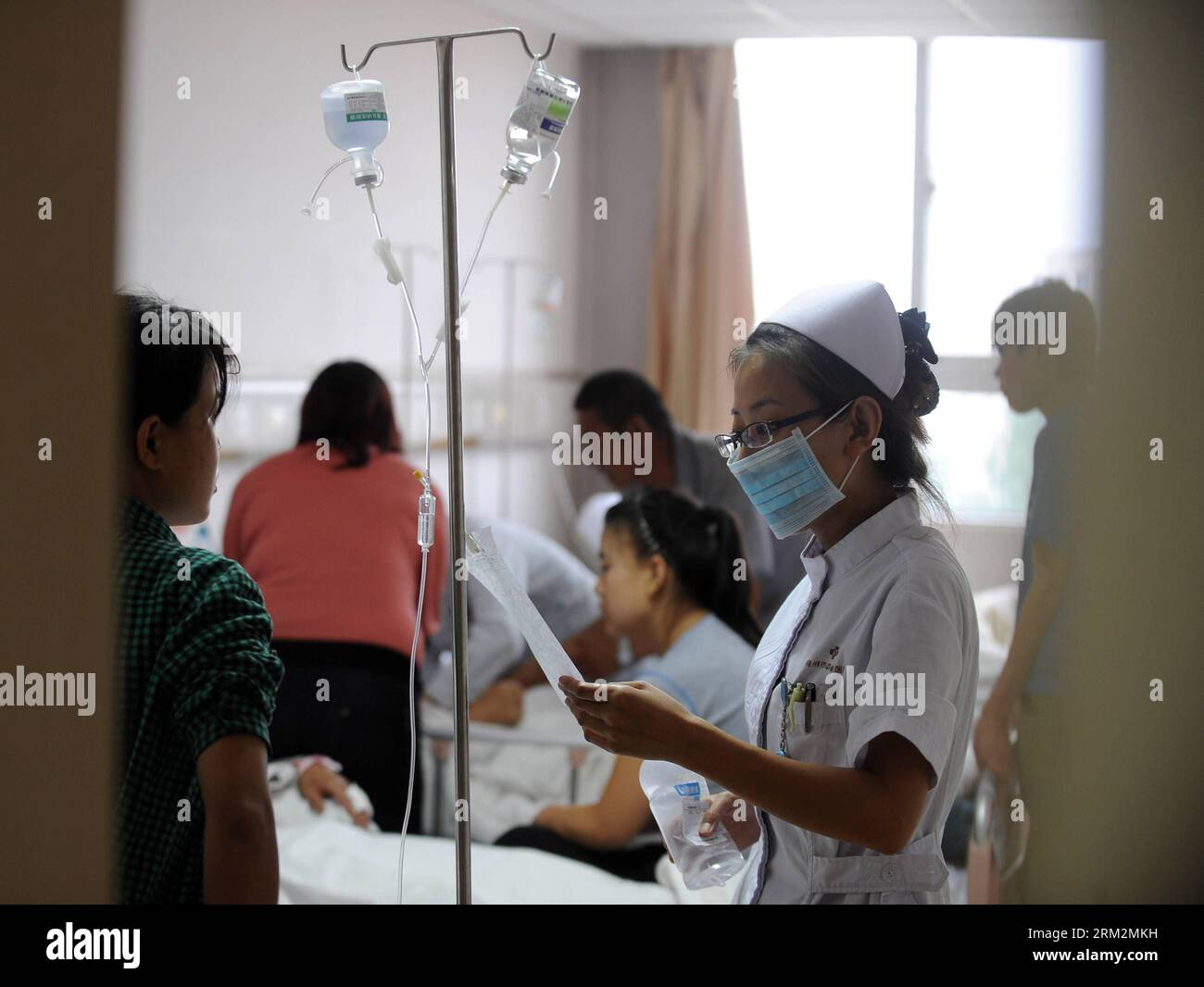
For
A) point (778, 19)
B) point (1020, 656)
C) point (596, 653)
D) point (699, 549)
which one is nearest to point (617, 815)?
point (699, 549)

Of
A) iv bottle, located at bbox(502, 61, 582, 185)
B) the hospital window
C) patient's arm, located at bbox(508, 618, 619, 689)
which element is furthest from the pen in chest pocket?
the hospital window

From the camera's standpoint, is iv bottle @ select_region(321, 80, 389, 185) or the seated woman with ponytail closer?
iv bottle @ select_region(321, 80, 389, 185)

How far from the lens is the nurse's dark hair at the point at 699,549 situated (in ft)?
7.39

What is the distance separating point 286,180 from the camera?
283cm

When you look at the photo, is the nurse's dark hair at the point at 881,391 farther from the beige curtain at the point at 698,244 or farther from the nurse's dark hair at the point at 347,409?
the beige curtain at the point at 698,244

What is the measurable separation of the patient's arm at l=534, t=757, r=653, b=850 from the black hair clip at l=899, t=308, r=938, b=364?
119 cm

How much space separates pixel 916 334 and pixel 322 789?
1.60 metres

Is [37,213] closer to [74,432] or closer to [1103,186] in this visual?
[74,432]

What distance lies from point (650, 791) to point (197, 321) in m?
0.79

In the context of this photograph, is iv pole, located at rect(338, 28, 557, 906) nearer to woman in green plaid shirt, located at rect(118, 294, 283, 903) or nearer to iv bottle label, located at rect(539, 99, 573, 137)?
iv bottle label, located at rect(539, 99, 573, 137)

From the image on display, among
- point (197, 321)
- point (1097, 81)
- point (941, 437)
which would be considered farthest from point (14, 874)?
point (941, 437)

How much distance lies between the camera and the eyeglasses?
1234 mm

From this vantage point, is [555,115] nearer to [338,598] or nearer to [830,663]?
[830,663]

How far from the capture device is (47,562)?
1515 mm
